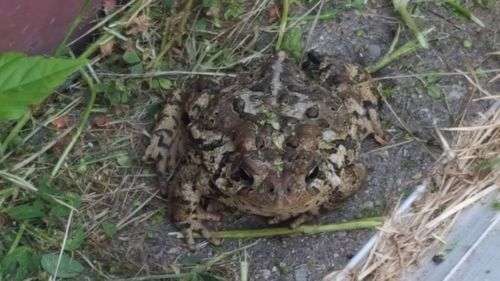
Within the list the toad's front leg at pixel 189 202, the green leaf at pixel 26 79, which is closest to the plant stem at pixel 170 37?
the toad's front leg at pixel 189 202

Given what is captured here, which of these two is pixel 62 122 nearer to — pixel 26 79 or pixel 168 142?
pixel 168 142

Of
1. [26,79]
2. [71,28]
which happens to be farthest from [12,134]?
[26,79]

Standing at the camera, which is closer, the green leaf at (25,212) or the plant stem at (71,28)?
the green leaf at (25,212)

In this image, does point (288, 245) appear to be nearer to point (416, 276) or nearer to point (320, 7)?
point (416, 276)

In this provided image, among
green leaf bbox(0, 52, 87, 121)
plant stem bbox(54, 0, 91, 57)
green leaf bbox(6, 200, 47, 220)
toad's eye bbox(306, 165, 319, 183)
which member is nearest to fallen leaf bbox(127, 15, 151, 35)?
plant stem bbox(54, 0, 91, 57)

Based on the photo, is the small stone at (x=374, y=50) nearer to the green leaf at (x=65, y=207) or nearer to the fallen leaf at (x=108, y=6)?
the fallen leaf at (x=108, y=6)

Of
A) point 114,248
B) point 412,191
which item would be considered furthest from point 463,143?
point 114,248

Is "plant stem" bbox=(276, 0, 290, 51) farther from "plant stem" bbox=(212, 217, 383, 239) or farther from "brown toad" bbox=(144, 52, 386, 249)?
"plant stem" bbox=(212, 217, 383, 239)
